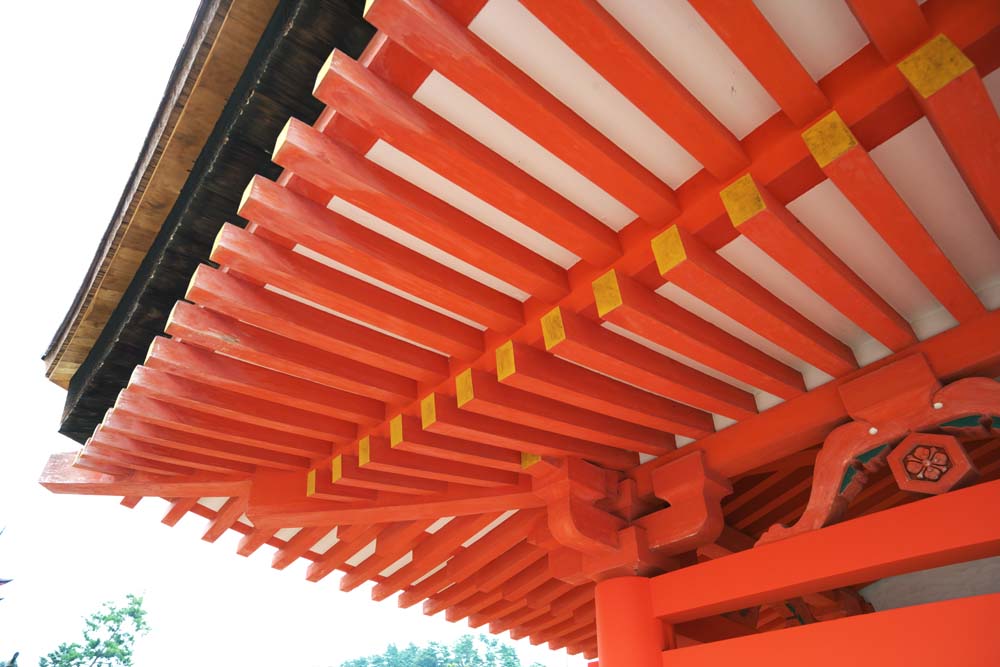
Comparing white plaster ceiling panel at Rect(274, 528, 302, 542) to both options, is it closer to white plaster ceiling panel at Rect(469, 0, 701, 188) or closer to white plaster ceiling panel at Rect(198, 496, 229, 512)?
white plaster ceiling panel at Rect(198, 496, 229, 512)

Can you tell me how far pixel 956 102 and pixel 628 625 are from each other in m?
2.34

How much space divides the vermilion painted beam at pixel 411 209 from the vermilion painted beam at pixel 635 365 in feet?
0.47

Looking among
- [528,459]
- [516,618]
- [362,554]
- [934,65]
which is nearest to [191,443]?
[528,459]

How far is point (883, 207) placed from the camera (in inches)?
70.3

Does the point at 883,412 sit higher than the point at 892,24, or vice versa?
the point at 892,24

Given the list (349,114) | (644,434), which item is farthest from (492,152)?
(644,434)

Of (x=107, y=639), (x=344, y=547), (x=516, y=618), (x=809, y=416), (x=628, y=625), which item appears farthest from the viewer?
(x=107, y=639)

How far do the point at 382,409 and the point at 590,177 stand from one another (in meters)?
1.65

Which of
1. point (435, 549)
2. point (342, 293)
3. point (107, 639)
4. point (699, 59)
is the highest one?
point (107, 639)

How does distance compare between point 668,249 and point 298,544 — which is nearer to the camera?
point 668,249

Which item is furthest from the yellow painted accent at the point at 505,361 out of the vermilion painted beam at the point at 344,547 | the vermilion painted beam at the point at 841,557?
the vermilion painted beam at the point at 344,547

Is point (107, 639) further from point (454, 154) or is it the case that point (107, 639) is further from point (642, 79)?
point (642, 79)

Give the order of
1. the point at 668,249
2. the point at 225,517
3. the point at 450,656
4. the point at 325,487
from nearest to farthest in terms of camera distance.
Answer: the point at 668,249 < the point at 325,487 < the point at 225,517 < the point at 450,656

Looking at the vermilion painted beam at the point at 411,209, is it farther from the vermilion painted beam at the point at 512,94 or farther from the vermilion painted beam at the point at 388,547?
the vermilion painted beam at the point at 388,547
